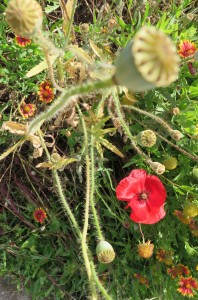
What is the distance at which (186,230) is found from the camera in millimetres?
1489

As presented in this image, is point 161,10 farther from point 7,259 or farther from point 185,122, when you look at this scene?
point 7,259

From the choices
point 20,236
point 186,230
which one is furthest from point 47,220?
point 186,230

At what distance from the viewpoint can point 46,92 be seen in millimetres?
1401

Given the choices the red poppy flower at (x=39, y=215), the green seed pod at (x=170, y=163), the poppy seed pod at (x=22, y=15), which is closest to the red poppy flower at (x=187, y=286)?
the green seed pod at (x=170, y=163)

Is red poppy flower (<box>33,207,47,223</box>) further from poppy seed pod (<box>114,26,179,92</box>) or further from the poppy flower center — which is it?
poppy seed pod (<box>114,26,179,92</box>)

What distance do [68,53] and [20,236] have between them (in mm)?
717

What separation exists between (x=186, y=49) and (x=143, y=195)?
482 mm

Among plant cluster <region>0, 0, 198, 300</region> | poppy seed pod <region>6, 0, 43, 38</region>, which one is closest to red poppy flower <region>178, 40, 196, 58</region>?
plant cluster <region>0, 0, 198, 300</region>

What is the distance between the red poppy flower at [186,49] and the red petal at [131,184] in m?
0.39

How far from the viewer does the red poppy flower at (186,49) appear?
132cm

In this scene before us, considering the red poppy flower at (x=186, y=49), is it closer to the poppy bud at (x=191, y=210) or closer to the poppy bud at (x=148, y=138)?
the poppy bud at (x=148, y=138)

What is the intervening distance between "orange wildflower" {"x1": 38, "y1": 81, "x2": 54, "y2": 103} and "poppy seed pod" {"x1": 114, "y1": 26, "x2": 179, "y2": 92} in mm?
906

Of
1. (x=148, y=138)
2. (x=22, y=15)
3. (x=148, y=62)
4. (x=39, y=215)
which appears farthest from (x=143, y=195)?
(x=148, y=62)

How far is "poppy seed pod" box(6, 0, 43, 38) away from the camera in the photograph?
706 millimetres
